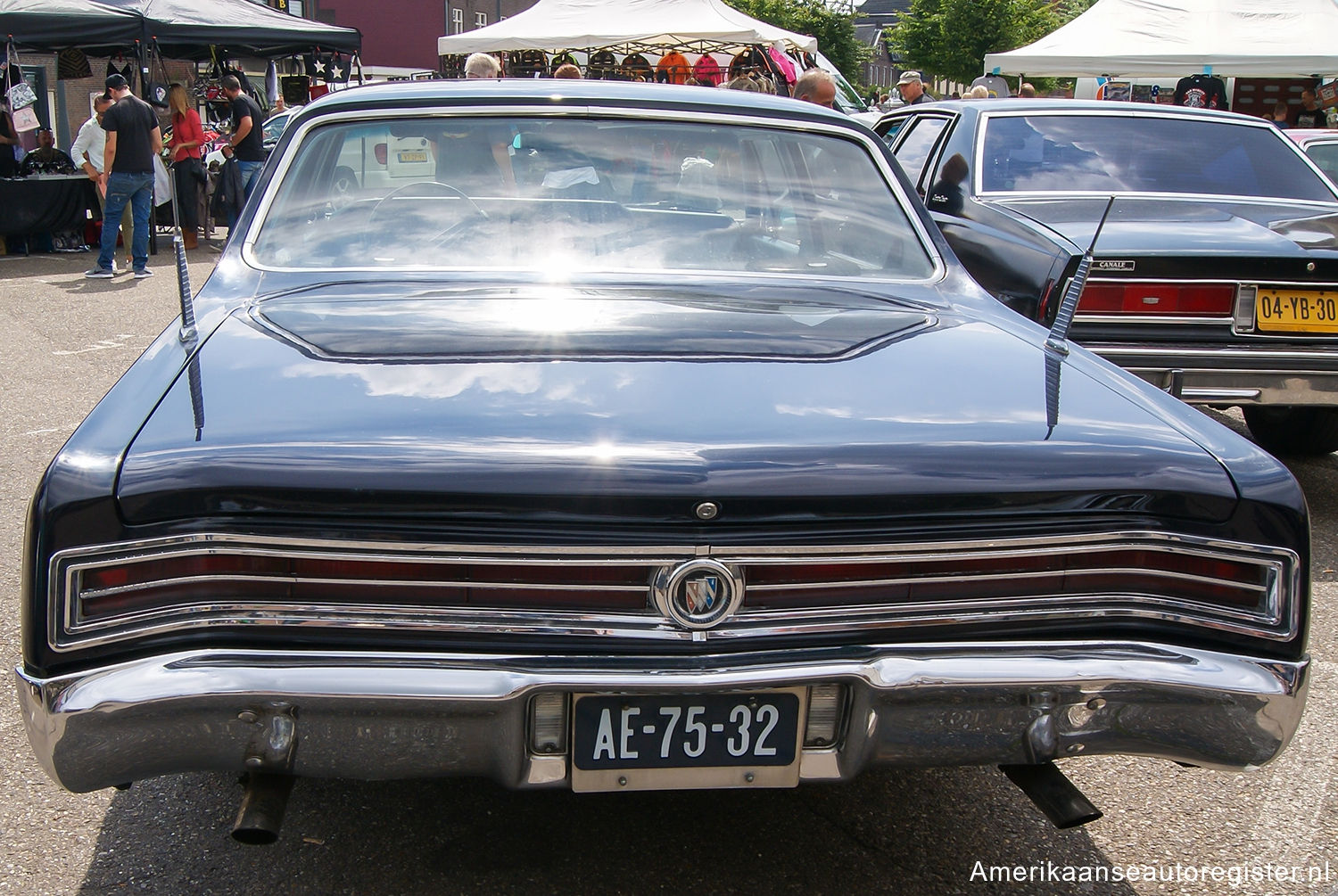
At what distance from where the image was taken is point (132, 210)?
1157 cm

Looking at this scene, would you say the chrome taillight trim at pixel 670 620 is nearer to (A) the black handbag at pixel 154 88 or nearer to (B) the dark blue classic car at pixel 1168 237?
(B) the dark blue classic car at pixel 1168 237

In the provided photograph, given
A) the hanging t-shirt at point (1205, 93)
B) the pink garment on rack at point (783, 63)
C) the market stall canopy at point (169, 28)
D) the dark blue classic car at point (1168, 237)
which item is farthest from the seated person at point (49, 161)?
the hanging t-shirt at point (1205, 93)

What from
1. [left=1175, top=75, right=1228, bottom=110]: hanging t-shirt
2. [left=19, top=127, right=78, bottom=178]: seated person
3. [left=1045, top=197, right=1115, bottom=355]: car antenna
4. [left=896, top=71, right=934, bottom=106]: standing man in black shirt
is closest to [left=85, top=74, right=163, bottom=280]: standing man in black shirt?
[left=19, top=127, right=78, bottom=178]: seated person

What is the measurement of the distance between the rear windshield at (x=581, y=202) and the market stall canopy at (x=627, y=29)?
13.2 metres

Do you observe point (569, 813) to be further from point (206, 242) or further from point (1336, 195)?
point (206, 242)

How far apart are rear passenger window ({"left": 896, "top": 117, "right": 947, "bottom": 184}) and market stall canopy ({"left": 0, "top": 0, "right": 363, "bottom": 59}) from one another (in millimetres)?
9284

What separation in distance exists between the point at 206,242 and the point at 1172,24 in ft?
38.0

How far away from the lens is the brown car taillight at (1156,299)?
4.81 m

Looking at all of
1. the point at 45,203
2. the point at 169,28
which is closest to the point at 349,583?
the point at 45,203

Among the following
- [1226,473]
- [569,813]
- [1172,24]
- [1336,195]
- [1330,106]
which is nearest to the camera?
[1226,473]

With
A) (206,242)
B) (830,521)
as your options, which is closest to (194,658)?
(830,521)

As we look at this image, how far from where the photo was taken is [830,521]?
6.52 ft

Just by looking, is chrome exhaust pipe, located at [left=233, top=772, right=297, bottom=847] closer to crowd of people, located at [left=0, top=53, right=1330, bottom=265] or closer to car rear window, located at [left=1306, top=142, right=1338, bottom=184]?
crowd of people, located at [left=0, top=53, right=1330, bottom=265]

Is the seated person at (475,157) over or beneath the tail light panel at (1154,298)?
over
